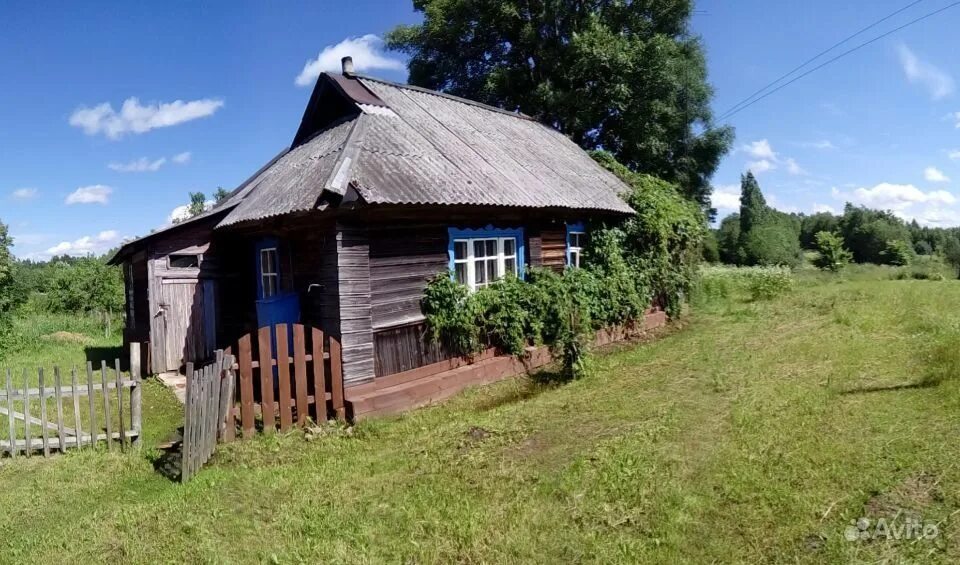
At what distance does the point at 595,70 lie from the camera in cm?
2006

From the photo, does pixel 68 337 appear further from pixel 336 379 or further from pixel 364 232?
pixel 364 232

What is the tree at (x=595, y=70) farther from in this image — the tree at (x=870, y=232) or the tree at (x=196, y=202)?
the tree at (x=870, y=232)

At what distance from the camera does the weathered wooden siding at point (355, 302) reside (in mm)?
6867

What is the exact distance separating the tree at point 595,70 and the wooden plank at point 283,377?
17.6m

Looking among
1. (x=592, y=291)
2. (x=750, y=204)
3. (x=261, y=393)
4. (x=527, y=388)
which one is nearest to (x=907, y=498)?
(x=527, y=388)

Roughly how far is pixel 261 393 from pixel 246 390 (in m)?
0.41

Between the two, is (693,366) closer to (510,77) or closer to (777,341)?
(777,341)

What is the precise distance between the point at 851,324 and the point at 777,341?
211 cm

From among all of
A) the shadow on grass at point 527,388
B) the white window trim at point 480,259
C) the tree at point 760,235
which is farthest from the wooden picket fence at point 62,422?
the tree at point 760,235

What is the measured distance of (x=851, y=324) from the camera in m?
10.7

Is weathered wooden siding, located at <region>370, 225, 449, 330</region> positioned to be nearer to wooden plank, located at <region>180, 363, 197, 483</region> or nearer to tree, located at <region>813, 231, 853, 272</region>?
wooden plank, located at <region>180, 363, 197, 483</region>

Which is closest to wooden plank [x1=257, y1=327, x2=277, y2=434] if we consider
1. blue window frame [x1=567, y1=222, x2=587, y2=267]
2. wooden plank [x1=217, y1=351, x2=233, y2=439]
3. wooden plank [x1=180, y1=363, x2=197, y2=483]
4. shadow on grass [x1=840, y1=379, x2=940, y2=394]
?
wooden plank [x1=217, y1=351, x2=233, y2=439]

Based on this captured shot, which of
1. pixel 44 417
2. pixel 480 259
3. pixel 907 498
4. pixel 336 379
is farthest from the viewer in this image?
pixel 480 259

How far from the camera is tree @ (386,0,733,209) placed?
1998cm
